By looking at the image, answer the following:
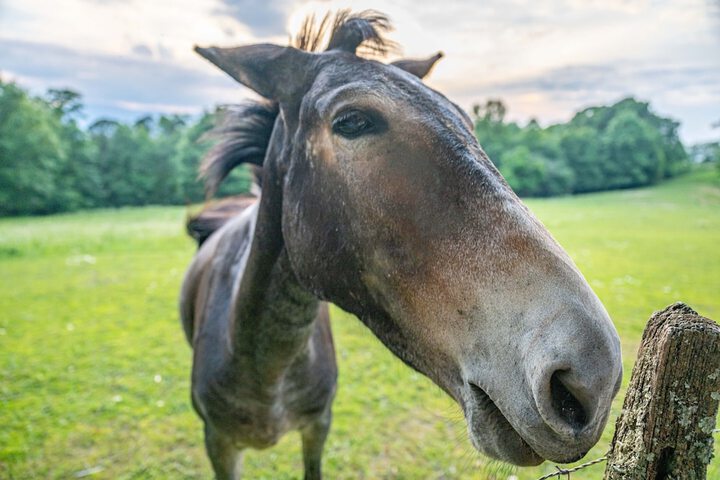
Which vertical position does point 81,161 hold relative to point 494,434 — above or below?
below

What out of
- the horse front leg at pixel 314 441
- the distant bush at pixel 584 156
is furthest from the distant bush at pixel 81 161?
the horse front leg at pixel 314 441

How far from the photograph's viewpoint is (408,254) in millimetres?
1276

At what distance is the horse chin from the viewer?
1.08 m

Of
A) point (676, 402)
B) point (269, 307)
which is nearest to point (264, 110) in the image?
point (269, 307)

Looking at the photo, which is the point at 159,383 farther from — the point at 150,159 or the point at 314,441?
the point at 150,159

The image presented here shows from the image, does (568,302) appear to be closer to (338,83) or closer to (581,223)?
(338,83)

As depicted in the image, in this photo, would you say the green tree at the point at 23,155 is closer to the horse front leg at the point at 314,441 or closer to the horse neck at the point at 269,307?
the horse front leg at the point at 314,441

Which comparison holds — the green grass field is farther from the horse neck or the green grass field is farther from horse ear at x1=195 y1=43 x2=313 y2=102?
horse ear at x1=195 y1=43 x2=313 y2=102

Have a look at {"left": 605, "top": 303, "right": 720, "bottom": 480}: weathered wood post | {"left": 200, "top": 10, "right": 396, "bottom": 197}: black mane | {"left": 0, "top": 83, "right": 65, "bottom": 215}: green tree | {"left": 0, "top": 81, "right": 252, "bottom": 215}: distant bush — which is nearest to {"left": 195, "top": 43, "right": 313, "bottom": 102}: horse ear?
{"left": 200, "top": 10, "right": 396, "bottom": 197}: black mane

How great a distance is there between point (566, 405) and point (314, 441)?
249 cm

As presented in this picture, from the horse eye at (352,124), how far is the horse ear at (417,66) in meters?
0.91

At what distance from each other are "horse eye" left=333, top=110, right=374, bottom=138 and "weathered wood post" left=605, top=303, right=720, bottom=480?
1037 millimetres

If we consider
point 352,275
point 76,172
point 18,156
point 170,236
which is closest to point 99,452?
point 352,275

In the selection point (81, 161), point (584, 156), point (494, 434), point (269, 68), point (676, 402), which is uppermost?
point (269, 68)
